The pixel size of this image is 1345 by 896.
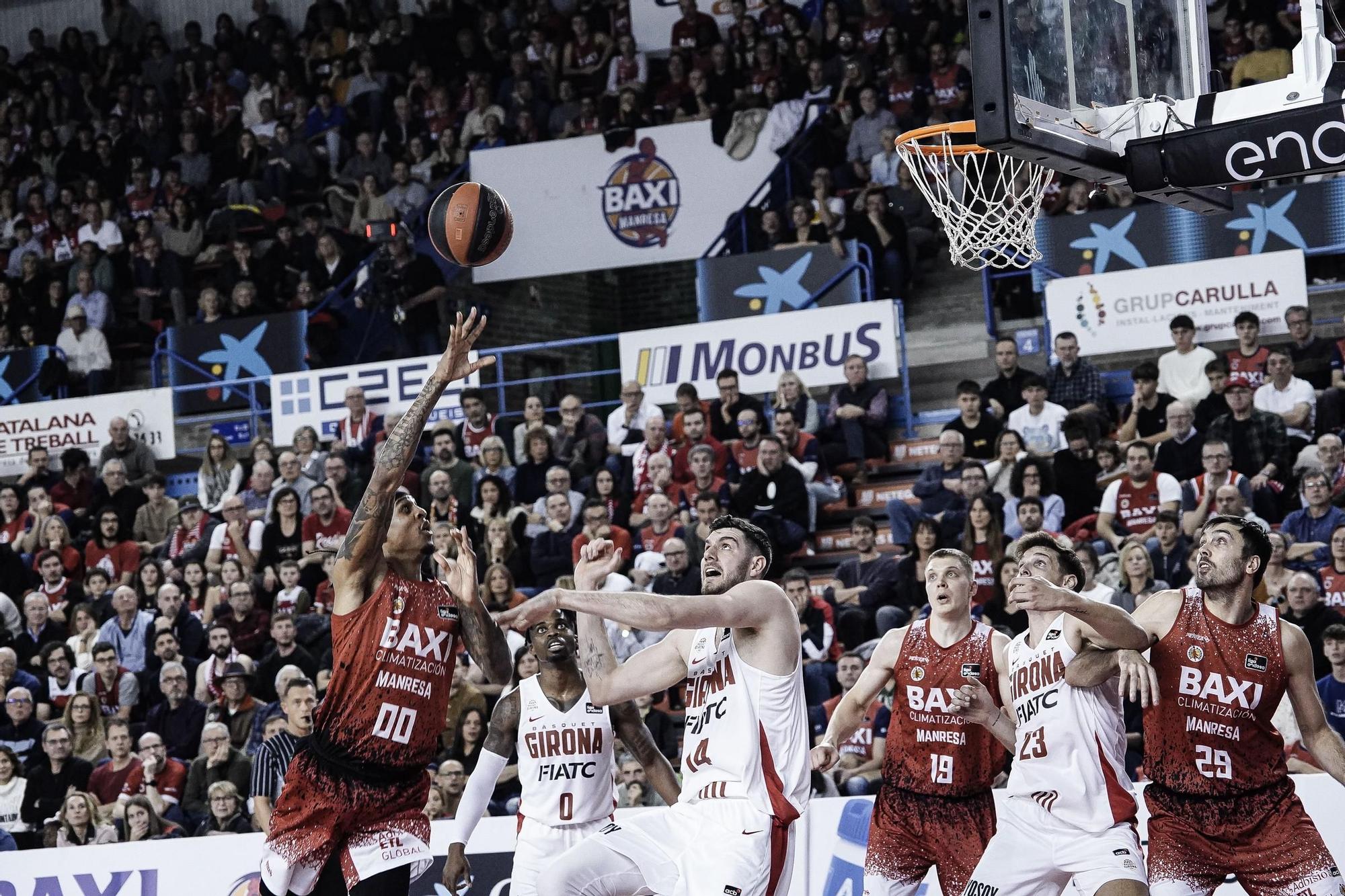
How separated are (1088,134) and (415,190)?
1387 cm

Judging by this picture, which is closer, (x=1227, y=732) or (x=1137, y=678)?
(x=1137, y=678)

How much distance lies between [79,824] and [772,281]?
8626 mm

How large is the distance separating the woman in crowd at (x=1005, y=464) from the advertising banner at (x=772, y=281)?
135 inches

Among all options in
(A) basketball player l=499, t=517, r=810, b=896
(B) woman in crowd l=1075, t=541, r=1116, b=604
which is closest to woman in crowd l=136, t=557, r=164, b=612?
(B) woman in crowd l=1075, t=541, r=1116, b=604

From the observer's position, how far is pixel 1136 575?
12086 mm

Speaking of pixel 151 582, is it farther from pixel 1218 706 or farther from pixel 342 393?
pixel 1218 706

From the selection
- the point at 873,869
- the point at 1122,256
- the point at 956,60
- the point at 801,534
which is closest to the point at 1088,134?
the point at 873,869

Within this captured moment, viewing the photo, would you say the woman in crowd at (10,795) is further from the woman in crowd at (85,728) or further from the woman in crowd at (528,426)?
the woman in crowd at (528,426)

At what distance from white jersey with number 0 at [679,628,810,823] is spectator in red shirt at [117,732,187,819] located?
7.52 metres

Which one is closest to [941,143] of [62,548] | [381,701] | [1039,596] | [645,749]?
[645,749]

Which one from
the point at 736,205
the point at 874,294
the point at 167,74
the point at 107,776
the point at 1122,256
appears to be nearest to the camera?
the point at 107,776

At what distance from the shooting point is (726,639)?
766cm

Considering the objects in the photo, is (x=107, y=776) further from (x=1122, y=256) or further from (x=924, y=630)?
(x=1122, y=256)

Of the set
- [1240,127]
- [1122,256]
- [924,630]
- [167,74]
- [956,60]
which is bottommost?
[924,630]
